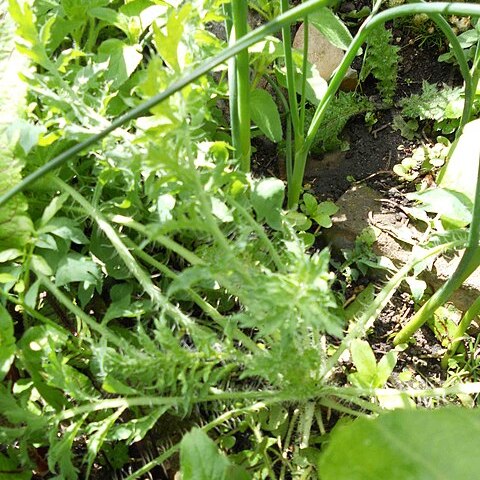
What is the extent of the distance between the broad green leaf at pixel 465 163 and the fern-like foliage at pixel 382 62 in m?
0.34

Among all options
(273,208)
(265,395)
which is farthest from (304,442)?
(273,208)

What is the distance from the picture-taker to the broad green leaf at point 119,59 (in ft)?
4.07

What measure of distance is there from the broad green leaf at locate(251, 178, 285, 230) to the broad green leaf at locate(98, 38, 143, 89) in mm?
369

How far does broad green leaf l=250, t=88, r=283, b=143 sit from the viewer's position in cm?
135

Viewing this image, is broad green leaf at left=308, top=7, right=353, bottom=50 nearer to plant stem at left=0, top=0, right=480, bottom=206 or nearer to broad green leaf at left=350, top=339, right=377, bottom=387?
plant stem at left=0, top=0, right=480, bottom=206

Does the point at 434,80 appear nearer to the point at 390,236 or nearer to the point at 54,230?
the point at 390,236

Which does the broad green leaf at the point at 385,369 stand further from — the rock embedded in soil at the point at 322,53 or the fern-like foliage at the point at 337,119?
the rock embedded in soil at the point at 322,53

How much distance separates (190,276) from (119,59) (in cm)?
60

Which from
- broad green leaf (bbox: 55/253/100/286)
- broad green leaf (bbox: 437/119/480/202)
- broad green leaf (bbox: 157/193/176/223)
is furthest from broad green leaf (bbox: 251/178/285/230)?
broad green leaf (bbox: 437/119/480/202)


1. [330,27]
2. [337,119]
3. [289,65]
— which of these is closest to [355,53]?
[289,65]

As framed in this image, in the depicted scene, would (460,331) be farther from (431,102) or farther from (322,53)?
(322,53)

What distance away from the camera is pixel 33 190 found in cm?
115

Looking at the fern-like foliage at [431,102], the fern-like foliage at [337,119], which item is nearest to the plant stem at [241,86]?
the fern-like foliage at [337,119]

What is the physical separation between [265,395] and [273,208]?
317mm
